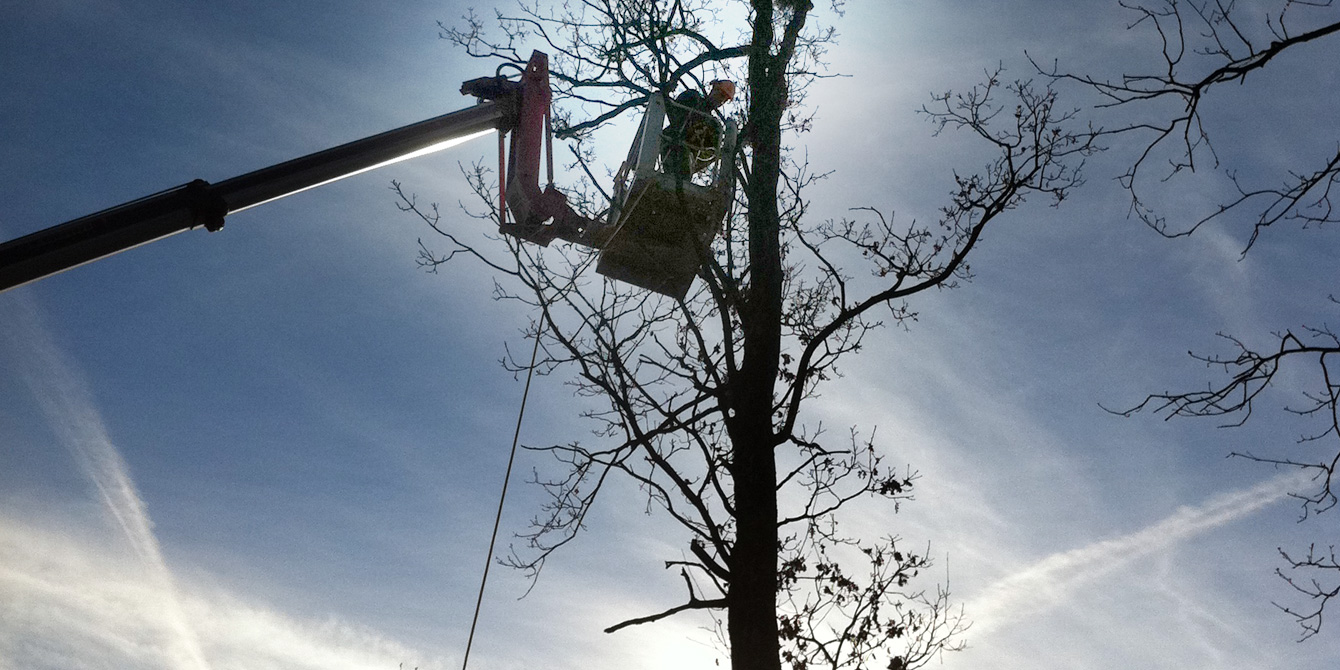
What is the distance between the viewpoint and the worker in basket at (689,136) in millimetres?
9320

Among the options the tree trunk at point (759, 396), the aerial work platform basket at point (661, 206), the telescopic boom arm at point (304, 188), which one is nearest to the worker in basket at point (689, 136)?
the aerial work platform basket at point (661, 206)

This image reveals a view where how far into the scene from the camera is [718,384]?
9.16 meters

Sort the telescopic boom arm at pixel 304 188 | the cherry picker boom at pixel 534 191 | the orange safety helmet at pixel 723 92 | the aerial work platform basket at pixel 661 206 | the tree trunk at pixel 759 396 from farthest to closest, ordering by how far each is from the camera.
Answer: the orange safety helmet at pixel 723 92
the aerial work platform basket at pixel 661 206
the tree trunk at pixel 759 396
the cherry picker boom at pixel 534 191
the telescopic boom arm at pixel 304 188

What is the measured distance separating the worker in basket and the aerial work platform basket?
2cm

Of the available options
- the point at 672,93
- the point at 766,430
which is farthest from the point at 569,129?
the point at 766,430

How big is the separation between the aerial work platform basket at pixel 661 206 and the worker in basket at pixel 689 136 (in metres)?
0.02

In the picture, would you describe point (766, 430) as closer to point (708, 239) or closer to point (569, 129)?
point (708, 239)

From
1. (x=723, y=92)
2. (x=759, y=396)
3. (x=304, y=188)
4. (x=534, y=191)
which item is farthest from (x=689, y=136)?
(x=304, y=188)

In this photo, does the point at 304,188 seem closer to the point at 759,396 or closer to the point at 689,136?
the point at 689,136

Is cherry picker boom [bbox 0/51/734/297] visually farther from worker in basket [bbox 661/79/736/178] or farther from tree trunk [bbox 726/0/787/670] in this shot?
tree trunk [bbox 726/0/787/670]

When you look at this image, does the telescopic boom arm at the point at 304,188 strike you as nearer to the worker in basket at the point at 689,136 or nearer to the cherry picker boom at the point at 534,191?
the cherry picker boom at the point at 534,191

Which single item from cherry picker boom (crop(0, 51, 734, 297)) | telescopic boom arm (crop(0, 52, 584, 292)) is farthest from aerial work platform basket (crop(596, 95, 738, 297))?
telescopic boom arm (crop(0, 52, 584, 292))

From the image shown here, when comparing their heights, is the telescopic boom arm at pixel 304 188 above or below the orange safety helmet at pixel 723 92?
below

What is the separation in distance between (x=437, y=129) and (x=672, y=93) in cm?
261
